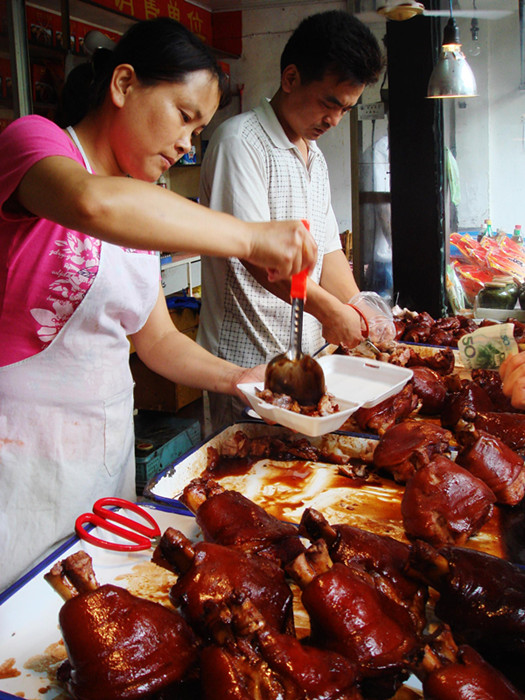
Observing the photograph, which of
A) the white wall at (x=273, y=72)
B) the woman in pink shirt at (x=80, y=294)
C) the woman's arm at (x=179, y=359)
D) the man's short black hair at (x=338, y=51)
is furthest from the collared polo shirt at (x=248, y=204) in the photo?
the white wall at (x=273, y=72)

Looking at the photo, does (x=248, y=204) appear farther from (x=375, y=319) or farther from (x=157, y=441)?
(x=157, y=441)

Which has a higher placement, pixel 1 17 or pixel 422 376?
pixel 1 17

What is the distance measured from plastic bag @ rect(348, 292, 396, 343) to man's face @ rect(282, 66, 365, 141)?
31.7 inches

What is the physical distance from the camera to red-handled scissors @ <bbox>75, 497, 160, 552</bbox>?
1449 mm

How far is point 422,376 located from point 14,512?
60.7 inches

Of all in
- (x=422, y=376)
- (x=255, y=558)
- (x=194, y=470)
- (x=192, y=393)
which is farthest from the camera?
(x=192, y=393)

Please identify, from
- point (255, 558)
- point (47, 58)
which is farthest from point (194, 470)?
point (47, 58)

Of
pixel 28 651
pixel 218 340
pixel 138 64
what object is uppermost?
pixel 138 64

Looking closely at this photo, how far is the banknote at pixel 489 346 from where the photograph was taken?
2592 mm

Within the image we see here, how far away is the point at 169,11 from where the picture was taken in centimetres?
759

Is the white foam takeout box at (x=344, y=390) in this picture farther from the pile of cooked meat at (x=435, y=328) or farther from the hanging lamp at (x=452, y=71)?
the hanging lamp at (x=452, y=71)

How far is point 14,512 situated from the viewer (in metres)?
1.71

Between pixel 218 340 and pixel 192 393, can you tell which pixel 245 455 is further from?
pixel 192 393

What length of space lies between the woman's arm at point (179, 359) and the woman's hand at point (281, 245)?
772 millimetres
